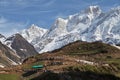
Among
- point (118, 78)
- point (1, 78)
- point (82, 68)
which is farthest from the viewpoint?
point (82, 68)

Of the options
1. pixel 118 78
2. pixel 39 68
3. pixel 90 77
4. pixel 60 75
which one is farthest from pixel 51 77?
pixel 39 68

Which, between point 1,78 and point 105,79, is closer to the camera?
point 105,79

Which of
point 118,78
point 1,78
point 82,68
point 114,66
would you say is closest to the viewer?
point 118,78

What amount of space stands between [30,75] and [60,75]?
28.8 metres

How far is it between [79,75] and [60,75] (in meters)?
7.19

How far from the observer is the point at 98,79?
479 ft

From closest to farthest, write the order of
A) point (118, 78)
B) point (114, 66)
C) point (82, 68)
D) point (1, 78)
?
point (118, 78) < point (1, 78) < point (82, 68) < point (114, 66)

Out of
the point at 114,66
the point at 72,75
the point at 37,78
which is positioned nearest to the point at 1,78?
the point at 37,78

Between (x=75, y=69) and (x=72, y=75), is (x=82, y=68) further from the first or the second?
(x=72, y=75)

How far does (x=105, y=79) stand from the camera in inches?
5679

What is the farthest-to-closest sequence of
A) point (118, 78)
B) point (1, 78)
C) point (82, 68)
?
point (82, 68) → point (1, 78) → point (118, 78)

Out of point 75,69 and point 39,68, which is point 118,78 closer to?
point 75,69

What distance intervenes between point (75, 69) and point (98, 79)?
25.8 metres

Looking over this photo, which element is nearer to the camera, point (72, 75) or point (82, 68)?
point (72, 75)
